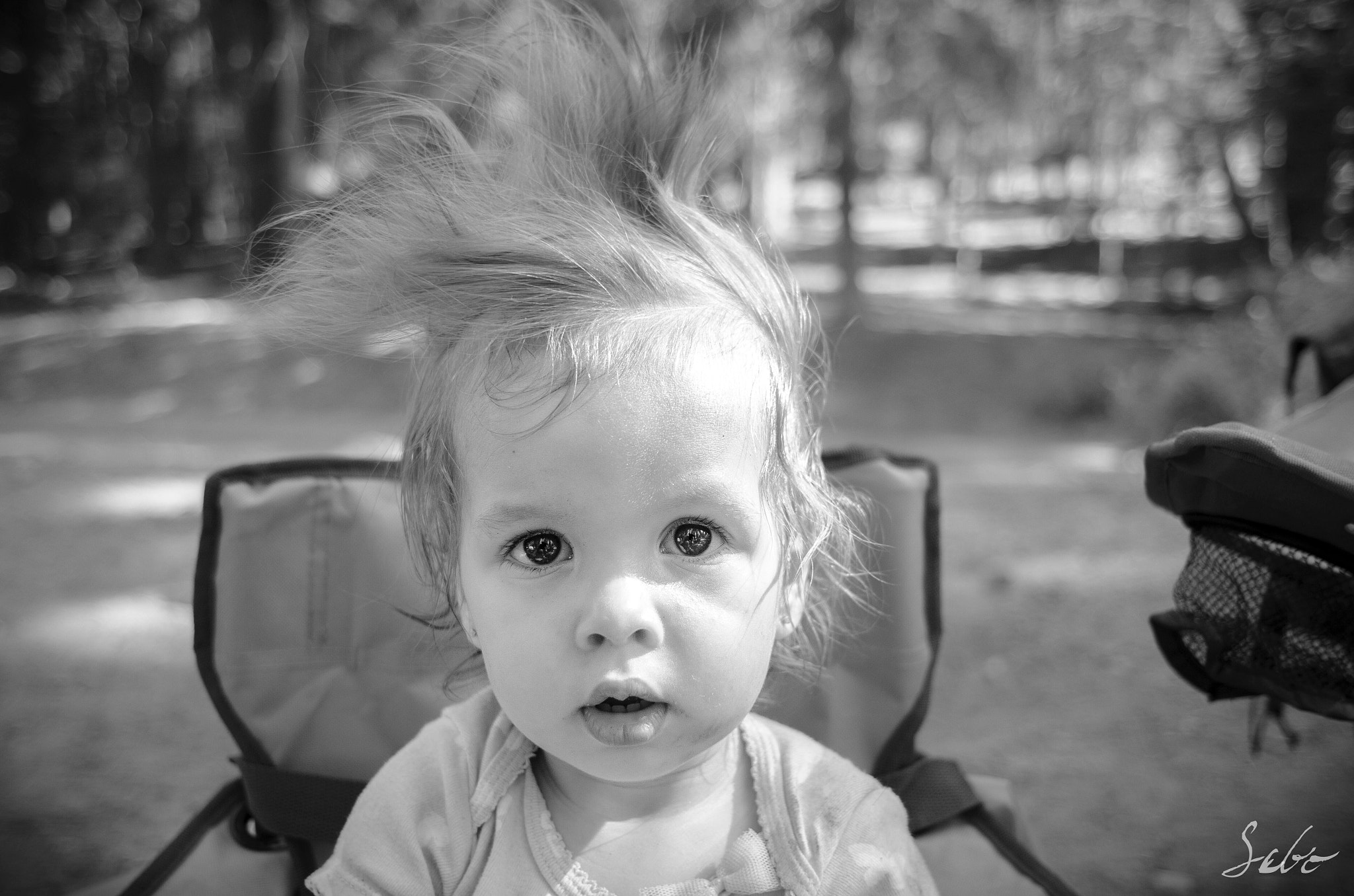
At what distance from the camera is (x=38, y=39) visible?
12.0 metres

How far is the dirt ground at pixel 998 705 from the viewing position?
232 cm

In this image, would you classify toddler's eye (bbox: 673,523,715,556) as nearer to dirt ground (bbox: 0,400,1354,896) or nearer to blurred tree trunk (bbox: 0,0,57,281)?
dirt ground (bbox: 0,400,1354,896)

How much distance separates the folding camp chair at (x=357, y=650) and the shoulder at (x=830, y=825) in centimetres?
29

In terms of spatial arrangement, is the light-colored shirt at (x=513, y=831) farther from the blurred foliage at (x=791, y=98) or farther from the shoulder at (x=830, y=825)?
the blurred foliage at (x=791, y=98)

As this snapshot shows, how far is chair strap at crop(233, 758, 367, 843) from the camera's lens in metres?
1.58

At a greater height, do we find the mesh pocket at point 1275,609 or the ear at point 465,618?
the ear at point 465,618

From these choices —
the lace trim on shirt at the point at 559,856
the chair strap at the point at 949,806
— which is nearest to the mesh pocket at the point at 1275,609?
the chair strap at the point at 949,806

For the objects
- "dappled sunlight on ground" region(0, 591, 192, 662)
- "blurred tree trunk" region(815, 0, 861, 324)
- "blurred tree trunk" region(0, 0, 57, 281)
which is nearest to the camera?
"dappled sunlight on ground" region(0, 591, 192, 662)

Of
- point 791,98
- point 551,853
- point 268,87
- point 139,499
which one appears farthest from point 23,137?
point 551,853

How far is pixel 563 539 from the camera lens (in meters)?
1.17

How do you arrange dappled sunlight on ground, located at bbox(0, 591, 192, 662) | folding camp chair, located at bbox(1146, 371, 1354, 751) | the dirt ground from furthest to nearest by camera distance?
dappled sunlight on ground, located at bbox(0, 591, 192, 662) < the dirt ground < folding camp chair, located at bbox(1146, 371, 1354, 751)

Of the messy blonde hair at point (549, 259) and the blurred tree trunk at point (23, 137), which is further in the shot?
the blurred tree trunk at point (23, 137)

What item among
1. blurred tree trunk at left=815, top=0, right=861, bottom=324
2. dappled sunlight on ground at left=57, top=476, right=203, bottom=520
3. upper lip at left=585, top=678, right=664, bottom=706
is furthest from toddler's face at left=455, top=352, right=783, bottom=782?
blurred tree trunk at left=815, top=0, right=861, bottom=324
